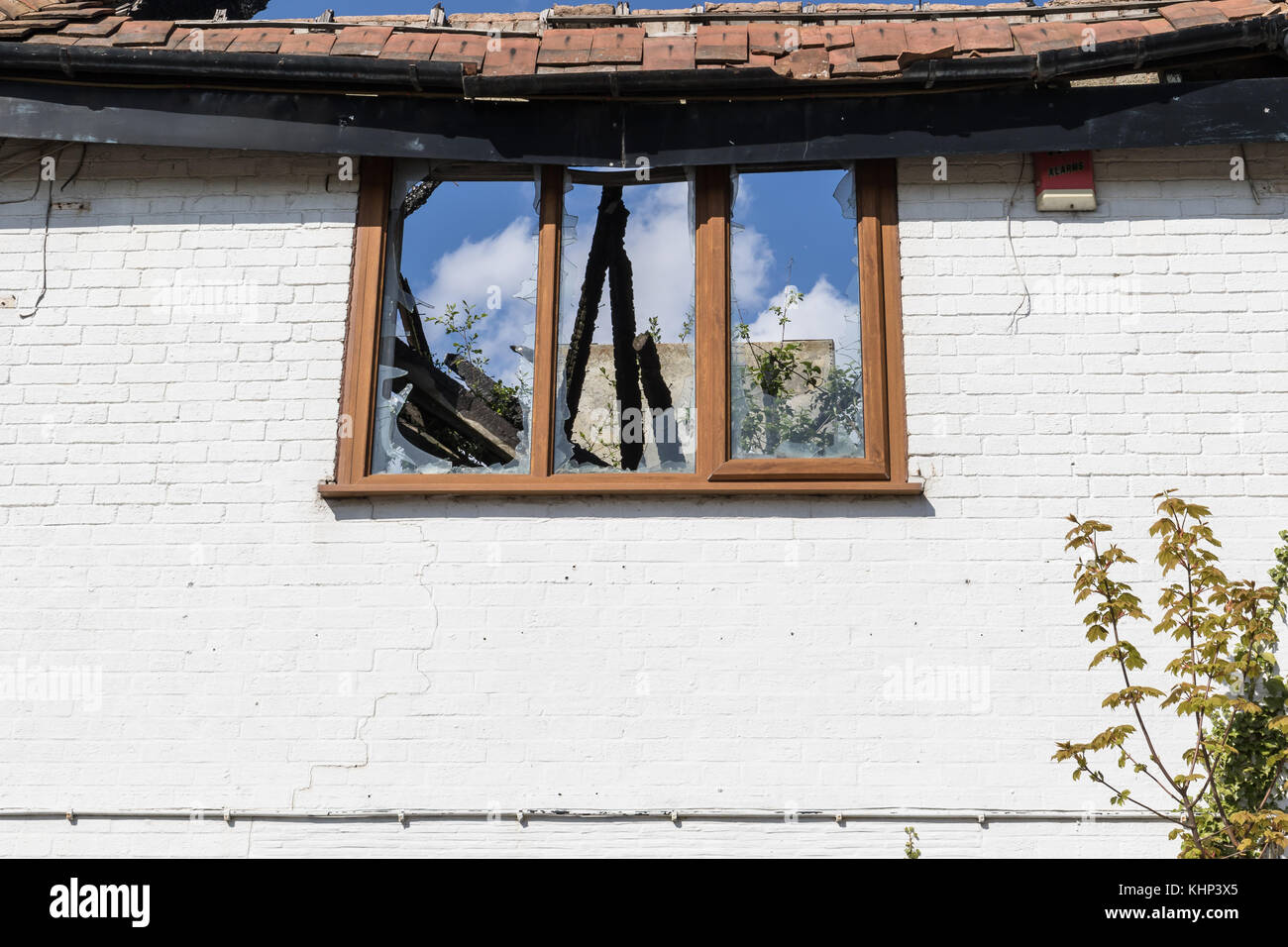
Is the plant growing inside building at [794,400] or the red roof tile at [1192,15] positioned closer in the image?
the plant growing inside building at [794,400]

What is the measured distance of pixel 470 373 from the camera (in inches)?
207

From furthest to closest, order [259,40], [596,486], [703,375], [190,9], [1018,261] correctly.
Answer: [190,9], [259,40], [1018,261], [703,375], [596,486]

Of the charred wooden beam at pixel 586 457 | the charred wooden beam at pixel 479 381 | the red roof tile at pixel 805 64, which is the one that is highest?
the red roof tile at pixel 805 64

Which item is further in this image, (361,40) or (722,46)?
(361,40)

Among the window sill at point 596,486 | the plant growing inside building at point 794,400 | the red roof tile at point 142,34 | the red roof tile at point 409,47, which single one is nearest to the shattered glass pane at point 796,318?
the plant growing inside building at point 794,400

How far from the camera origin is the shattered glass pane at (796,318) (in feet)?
16.5

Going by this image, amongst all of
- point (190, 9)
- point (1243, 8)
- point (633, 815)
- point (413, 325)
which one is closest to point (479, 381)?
point (413, 325)

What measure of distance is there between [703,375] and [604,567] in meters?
0.94

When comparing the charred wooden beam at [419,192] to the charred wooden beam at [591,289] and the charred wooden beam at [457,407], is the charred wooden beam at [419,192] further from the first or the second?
Result: the charred wooden beam at [591,289]

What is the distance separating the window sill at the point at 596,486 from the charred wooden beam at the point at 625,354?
200 millimetres

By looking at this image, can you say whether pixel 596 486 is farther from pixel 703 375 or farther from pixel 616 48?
pixel 616 48

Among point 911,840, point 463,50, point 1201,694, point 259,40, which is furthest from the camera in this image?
point 259,40

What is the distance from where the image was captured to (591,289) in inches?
207

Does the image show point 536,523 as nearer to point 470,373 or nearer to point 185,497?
point 470,373
